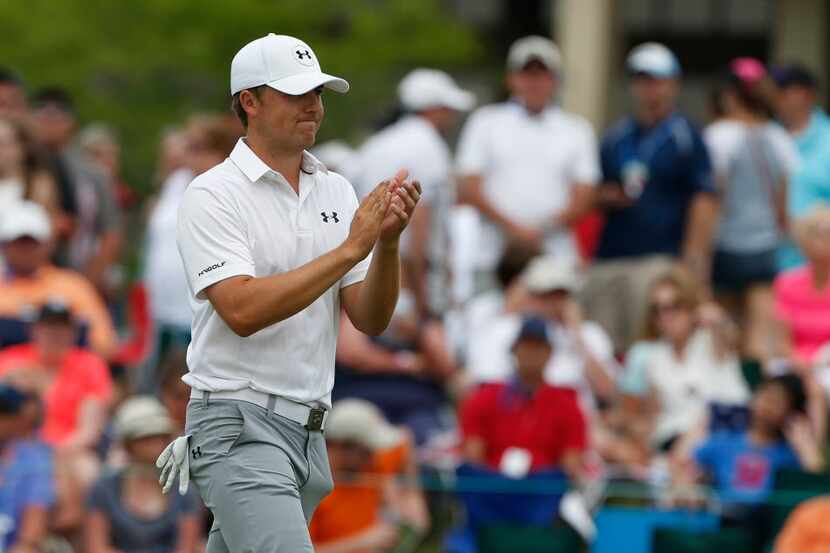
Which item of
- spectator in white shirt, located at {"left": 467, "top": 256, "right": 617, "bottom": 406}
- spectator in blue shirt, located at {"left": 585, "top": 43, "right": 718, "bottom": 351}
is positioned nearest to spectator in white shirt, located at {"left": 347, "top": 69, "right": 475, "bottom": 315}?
spectator in white shirt, located at {"left": 467, "top": 256, "right": 617, "bottom": 406}

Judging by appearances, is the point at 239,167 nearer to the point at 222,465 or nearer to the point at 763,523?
the point at 222,465

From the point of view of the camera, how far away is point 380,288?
5.51 m

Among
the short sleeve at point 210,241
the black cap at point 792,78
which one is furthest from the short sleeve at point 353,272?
the black cap at point 792,78

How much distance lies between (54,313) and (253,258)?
4.65m

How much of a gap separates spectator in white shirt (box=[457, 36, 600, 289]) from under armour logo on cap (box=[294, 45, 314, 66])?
5.80 metres

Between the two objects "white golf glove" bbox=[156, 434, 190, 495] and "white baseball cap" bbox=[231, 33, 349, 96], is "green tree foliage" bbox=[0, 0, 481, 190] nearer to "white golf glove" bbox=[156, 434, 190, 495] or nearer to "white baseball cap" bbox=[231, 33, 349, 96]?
"white baseball cap" bbox=[231, 33, 349, 96]

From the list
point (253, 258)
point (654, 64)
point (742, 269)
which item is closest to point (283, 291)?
point (253, 258)

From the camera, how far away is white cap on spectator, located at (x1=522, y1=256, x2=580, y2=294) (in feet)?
33.4

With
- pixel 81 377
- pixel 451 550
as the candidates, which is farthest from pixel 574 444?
pixel 81 377

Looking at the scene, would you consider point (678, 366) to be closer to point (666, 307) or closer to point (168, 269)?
point (666, 307)

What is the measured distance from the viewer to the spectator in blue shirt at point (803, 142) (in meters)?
11.8

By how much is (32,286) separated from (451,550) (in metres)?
3.10

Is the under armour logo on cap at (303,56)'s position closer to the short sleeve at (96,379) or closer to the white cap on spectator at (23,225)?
the short sleeve at (96,379)

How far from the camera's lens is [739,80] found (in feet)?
39.3
